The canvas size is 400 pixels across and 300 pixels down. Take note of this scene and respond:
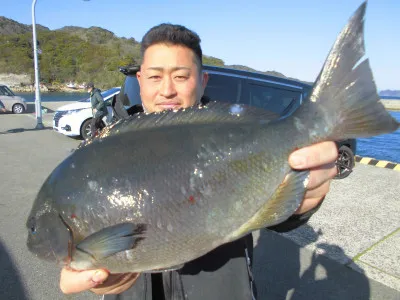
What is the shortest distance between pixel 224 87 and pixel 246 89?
44 centimetres

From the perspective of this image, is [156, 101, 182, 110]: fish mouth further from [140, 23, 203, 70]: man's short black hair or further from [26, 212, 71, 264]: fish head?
[26, 212, 71, 264]: fish head

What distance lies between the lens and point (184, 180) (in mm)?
1521

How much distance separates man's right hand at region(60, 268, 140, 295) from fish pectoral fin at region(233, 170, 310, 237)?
0.66 m

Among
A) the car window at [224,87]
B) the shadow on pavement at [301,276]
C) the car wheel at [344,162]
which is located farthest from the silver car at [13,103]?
the shadow on pavement at [301,276]

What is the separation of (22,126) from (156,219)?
15660 mm

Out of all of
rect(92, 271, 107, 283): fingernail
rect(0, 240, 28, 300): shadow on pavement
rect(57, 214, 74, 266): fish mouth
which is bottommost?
rect(0, 240, 28, 300): shadow on pavement

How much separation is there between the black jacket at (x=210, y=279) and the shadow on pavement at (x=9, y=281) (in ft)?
6.10

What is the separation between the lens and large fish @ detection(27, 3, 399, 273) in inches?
57.8

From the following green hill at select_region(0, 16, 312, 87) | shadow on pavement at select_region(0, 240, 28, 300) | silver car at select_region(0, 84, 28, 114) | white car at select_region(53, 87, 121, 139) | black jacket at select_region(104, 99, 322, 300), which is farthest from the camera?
green hill at select_region(0, 16, 312, 87)

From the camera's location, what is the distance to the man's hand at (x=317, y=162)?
4.94ft

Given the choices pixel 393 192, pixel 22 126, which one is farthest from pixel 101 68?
pixel 393 192

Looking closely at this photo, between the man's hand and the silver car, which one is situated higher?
the man's hand

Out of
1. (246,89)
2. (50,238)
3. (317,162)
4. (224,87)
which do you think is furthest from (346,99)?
(246,89)

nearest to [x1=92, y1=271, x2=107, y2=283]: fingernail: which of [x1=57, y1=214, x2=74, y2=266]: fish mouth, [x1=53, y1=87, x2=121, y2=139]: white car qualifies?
[x1=57, y1=214, x2=74, y2=266]: fish mouth
